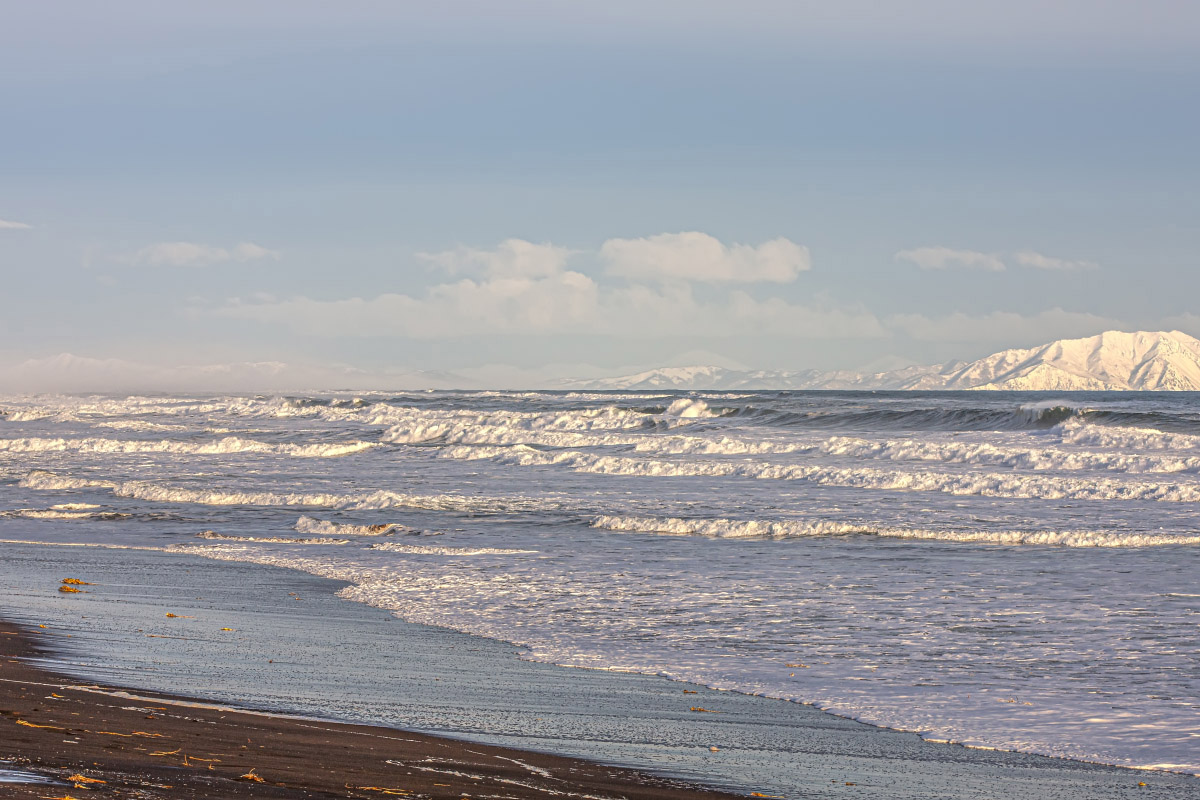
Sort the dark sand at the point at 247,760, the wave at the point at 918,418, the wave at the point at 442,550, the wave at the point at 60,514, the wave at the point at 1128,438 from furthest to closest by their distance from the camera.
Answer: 1. the wave at the point at 918,418
2. the wave at the point at 1128,438
3. the wave at the point at 60,514
4. the wave at the point at 442,550
5. the dark sand at the point at 247,760

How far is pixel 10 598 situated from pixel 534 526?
8.98m

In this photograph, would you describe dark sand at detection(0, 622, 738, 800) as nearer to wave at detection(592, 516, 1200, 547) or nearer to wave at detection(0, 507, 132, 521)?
wave at detection(592, 516, 1200, 547)

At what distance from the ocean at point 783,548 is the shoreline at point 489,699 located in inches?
16.7

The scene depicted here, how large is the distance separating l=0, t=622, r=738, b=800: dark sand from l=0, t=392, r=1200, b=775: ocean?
266 centimetres

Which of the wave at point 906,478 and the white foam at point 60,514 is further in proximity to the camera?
the wave at point 906,478

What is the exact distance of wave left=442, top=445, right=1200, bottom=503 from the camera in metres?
21.5

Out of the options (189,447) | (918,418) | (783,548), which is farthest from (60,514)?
(918,418)

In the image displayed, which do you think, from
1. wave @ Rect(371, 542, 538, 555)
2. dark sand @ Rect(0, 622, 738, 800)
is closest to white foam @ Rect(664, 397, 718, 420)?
wave @ Rect(371, 542, 538, 555)

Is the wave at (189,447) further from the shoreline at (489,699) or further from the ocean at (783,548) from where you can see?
the shoreline at (489,699)

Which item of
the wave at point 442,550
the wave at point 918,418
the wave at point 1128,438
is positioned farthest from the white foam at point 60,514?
the wave at point 918,418

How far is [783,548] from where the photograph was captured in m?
15.9

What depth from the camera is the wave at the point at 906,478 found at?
21469 mm

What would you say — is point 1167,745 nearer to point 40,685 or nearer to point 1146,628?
point 1146,628

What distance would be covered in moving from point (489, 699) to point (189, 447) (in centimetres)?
3482
